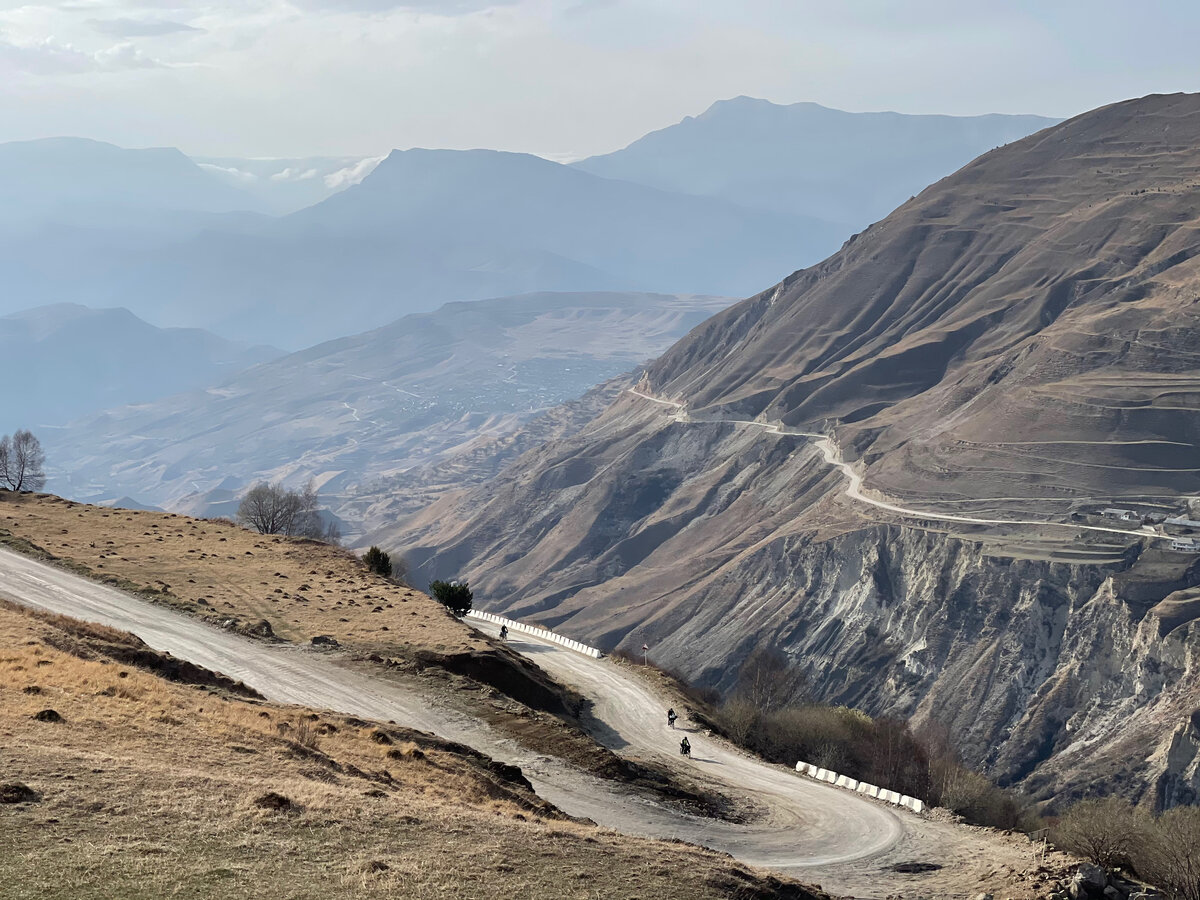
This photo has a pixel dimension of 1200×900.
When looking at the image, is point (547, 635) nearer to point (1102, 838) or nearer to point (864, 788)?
point (864, 788)

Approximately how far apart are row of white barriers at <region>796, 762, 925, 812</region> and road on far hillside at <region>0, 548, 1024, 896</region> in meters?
1.02

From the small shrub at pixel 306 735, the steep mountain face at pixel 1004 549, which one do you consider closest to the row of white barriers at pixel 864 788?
the small shrub at pixel 306 735

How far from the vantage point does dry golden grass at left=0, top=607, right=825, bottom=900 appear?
1769 cm

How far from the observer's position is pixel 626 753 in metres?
46.6

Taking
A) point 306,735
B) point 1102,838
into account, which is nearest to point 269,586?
point 306,735

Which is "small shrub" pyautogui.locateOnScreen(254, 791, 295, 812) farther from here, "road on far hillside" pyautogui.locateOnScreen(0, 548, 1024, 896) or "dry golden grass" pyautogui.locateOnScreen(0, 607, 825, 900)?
"road on far hillside" pyautogui.locateOnScreen(0, 548, 1024, 896)

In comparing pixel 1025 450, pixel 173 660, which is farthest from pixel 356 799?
pixel 1025 450

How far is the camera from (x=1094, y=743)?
344 ft

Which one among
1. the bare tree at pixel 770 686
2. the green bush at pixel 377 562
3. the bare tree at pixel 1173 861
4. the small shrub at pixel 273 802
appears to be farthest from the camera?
the bare tree at pixel 770 686

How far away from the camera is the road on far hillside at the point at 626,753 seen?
112ft

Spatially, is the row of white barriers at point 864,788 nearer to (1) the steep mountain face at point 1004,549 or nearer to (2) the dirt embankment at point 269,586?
(2) the dirt embankment at point 269,586

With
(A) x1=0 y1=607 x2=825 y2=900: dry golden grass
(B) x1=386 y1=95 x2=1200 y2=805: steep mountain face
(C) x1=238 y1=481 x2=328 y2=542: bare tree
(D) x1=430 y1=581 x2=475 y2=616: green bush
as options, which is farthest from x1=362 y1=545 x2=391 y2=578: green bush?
(B) x1=386 y1=95 x2=1200 y2=805: steep mountain face

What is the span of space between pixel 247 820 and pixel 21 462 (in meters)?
70.9

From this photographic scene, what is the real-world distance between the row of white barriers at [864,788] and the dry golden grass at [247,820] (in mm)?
18896
